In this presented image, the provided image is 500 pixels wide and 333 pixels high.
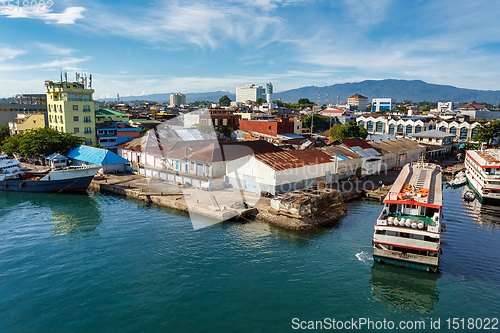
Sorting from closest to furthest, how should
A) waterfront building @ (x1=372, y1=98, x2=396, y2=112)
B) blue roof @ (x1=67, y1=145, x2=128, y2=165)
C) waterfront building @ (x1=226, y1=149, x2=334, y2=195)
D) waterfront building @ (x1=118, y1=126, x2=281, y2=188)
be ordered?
1. waterfront building @ (x1=226, y1=149, x2=334, y2=195)
2. waterfront building @ (x1=118, y1=126, x2=281, y2=188)
3. blue roof @ (x1=67, y1=145, x2=128, y2=165)
4. waterfront building @ (x1=372, y1=98, x2=396, y2=112)

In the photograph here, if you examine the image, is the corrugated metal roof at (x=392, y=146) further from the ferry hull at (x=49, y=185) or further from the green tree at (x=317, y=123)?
the green tree at (x=317, y=123)

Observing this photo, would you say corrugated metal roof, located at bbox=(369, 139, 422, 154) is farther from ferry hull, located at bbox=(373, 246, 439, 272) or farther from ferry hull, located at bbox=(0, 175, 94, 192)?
ferry hull, located at bbox=(0, 175, 94, 192)

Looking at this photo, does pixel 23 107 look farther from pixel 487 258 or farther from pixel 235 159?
pixel 487 258

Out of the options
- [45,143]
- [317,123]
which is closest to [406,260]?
[45,143]

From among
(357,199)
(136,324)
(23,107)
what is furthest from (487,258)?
(23,107)

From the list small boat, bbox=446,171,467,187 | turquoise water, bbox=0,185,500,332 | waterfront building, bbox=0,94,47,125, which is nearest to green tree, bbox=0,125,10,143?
waterfront building, bbox=0,94,47,125
